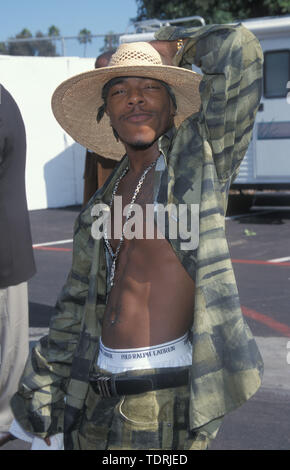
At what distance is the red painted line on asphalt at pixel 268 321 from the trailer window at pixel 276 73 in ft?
20.5

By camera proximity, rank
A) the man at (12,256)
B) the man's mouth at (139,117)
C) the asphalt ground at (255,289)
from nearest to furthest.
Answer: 1. the man's mouth at (139,117)
2. the man at (12,256)
3. the asphalt ground at (255,289)

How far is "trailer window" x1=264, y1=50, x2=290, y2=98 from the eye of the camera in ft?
37.3

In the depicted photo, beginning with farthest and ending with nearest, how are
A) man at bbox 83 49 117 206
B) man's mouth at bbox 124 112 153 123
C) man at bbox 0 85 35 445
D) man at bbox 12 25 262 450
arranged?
1. man at bbox 83 49 117 206
2. man at bbox 0 85 35 445
3. man's mouth at bbox 124 112 153 123
4. man at bbox 12 25 262 450

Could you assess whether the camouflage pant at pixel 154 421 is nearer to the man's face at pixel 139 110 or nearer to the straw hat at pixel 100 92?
the man's face at pixel 139 110

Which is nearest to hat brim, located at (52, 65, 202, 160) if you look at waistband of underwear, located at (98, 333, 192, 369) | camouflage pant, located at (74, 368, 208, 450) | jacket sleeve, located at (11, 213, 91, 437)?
jacket sleeve, located at (11, 213, 91, 437)

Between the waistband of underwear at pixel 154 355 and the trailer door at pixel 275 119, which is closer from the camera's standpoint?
the waistband of underwear at pixel 154 355

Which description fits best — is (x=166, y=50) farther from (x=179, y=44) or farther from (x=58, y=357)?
(x=58, y=357)

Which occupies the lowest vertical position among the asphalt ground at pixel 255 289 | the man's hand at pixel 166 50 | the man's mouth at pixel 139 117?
the asphalt ground at pixel 255 289

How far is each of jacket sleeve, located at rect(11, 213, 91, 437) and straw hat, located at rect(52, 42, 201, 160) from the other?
0.52 m

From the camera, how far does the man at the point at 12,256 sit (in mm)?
3729

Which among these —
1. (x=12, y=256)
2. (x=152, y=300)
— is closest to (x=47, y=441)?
(x=152, y=300)

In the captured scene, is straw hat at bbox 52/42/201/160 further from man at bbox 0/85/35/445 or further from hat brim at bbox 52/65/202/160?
man at bbox 0/85/35/445

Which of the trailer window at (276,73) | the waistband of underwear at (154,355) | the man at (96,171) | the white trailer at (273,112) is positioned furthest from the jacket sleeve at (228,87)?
the trailer window at (276,73)

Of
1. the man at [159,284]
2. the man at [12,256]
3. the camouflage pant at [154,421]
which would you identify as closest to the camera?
the man at [159,284]
